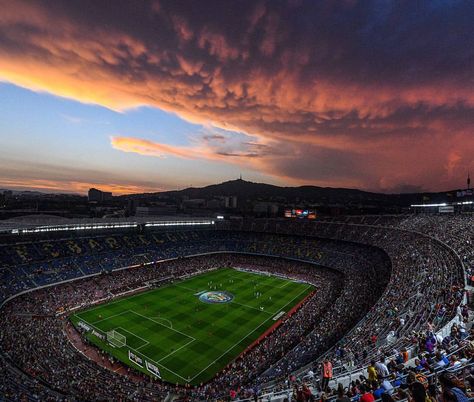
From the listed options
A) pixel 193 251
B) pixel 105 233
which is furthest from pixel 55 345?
pixel 193 251

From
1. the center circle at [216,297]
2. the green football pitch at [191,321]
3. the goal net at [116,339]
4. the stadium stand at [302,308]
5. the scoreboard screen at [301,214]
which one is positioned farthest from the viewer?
the scoreboard screen at [301,214]

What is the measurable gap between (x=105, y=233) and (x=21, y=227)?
15.9m

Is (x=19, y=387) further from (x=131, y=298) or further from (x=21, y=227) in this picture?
(x=21, y=227)

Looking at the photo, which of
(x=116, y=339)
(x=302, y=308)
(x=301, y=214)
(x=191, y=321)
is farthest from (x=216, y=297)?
(x=301, y=214)

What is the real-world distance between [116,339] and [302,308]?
991 inches

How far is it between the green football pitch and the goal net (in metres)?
0.11

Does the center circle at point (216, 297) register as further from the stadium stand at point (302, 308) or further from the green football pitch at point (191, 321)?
the stadium stand at point (302, 308)

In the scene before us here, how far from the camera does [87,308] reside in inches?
1642

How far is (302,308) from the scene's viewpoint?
43375 mm

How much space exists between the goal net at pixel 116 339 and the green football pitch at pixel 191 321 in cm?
11

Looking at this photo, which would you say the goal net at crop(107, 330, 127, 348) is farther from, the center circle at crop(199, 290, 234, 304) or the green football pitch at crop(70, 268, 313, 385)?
the center circle at crop(199, 290, 234, 304)

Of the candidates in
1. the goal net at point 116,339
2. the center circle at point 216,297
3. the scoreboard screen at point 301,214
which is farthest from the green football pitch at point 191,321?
the scoreboard screen at point 301,214

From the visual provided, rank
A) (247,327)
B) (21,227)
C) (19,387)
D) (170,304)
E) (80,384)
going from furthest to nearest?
(21,227), (170,304), (247,327), (80,384), (19,387)

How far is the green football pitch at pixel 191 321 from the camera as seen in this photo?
30.7 meters
